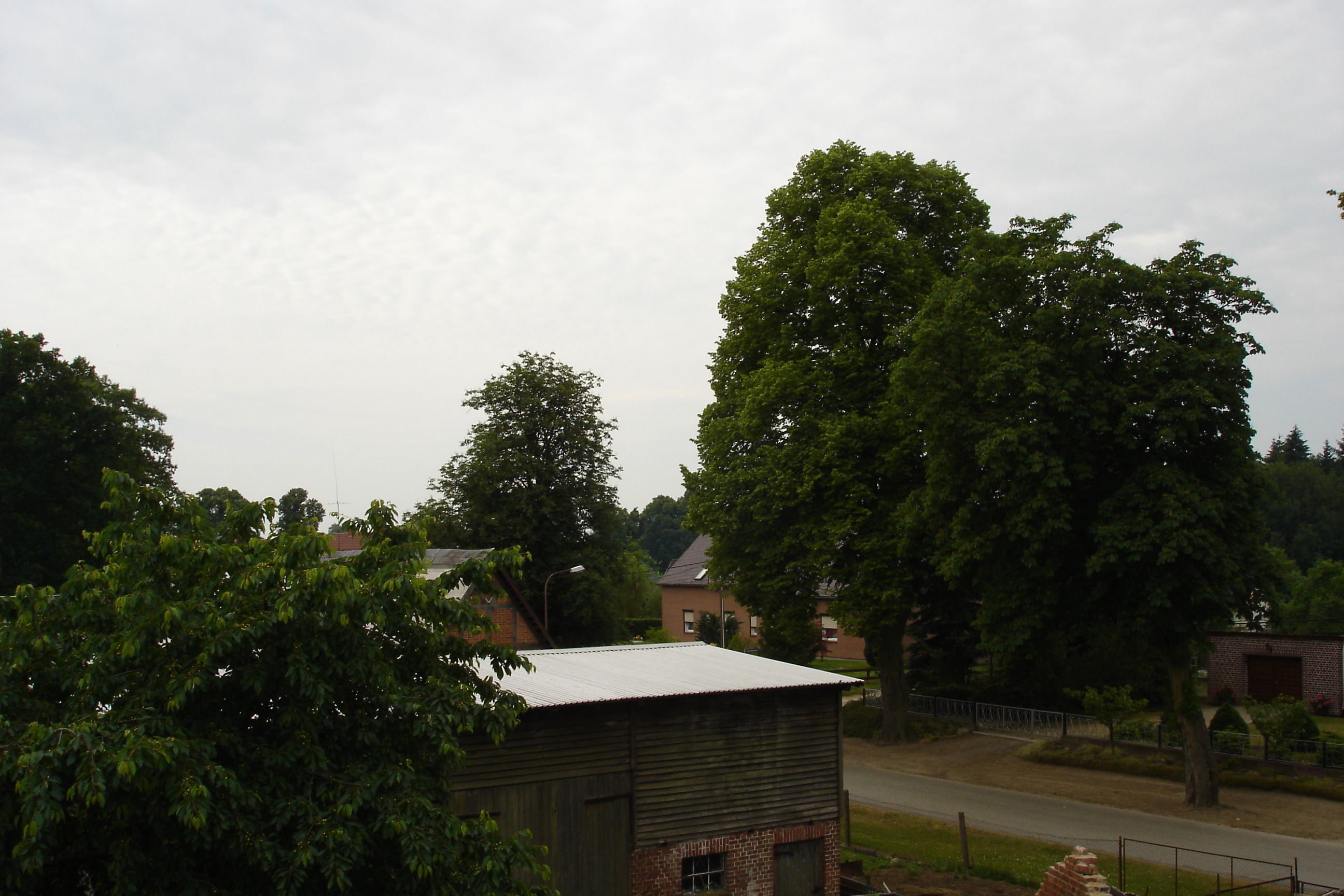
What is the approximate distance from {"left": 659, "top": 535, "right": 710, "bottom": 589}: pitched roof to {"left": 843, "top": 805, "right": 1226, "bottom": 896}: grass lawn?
122 ft

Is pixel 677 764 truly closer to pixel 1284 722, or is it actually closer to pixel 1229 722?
pixel 1284 722

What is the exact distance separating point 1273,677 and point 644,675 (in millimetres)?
28861

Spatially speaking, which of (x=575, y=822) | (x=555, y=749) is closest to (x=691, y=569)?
(x=575, y=822)

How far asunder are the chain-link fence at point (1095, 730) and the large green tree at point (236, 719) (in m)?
23.1

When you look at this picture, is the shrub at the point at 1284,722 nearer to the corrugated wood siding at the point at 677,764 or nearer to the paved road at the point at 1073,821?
the paved road at the point at 1073,821

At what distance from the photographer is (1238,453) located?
22125 millimetres

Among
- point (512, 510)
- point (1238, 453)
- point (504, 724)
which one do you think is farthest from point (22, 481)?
point (1238, 453)

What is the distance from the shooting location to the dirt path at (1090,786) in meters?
21.6

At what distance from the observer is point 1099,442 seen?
23.3 metres

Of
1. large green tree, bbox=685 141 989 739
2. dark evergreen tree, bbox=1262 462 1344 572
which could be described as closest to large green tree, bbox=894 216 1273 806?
large green tree, bbox=685 141 989 739

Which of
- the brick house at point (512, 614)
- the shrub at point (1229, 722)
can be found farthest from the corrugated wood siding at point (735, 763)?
the brick house at point (512, 614)

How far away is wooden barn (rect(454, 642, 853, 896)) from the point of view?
48.5ft

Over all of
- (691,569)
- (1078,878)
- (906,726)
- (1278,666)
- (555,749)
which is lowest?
(906,726)

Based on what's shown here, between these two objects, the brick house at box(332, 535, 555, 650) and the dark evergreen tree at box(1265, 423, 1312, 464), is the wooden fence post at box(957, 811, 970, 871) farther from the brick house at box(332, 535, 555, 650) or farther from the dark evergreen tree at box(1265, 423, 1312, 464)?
the dark evergreen tree at box(1265, 423, 1312, 464)
